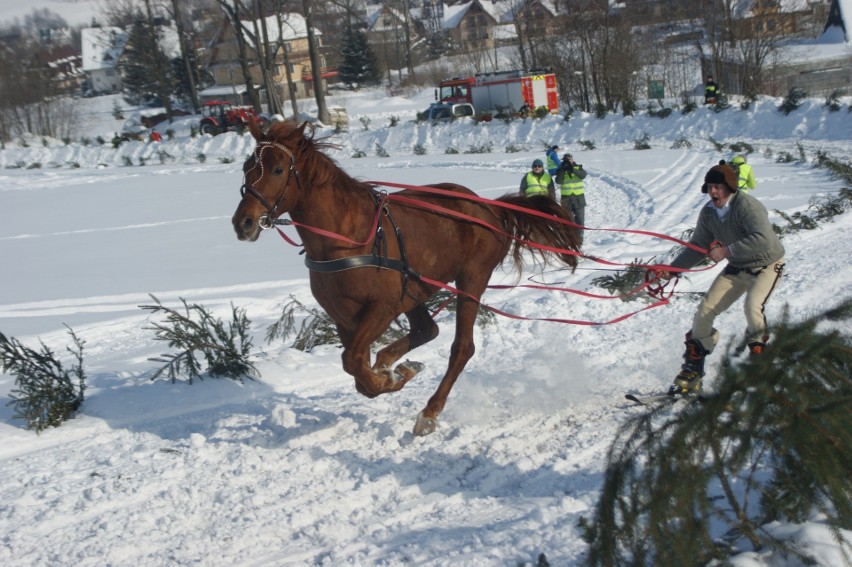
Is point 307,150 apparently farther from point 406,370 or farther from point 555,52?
point 555,52

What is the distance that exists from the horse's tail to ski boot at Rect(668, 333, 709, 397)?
1397 mm

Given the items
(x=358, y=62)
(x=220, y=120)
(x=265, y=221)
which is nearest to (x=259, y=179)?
(x=265, y=221)

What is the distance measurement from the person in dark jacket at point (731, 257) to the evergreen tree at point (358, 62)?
60566 millimetres

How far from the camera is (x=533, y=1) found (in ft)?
148

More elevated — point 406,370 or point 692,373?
point 406,370

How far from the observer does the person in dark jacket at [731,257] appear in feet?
17.6

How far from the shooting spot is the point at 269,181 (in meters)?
4.97

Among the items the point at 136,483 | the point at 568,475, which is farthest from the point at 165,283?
the point at 568,475

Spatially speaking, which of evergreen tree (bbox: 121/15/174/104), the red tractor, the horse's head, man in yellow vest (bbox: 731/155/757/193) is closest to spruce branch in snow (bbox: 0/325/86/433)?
the horse's head

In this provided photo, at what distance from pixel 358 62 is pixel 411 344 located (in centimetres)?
6054

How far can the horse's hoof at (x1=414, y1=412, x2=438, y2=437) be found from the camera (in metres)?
5.39

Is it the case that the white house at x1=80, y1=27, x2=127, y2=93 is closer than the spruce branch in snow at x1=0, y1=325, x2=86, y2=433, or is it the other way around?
the spruce branch in snow at x1=0, y1=325, x2=86, y2=433

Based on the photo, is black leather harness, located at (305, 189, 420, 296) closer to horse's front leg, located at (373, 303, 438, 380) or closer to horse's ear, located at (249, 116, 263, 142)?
horse's front leg, located at (373, 303, 438, 380)

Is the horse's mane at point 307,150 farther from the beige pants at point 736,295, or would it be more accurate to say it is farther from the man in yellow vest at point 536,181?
the man in yellow vest at point 536,181
